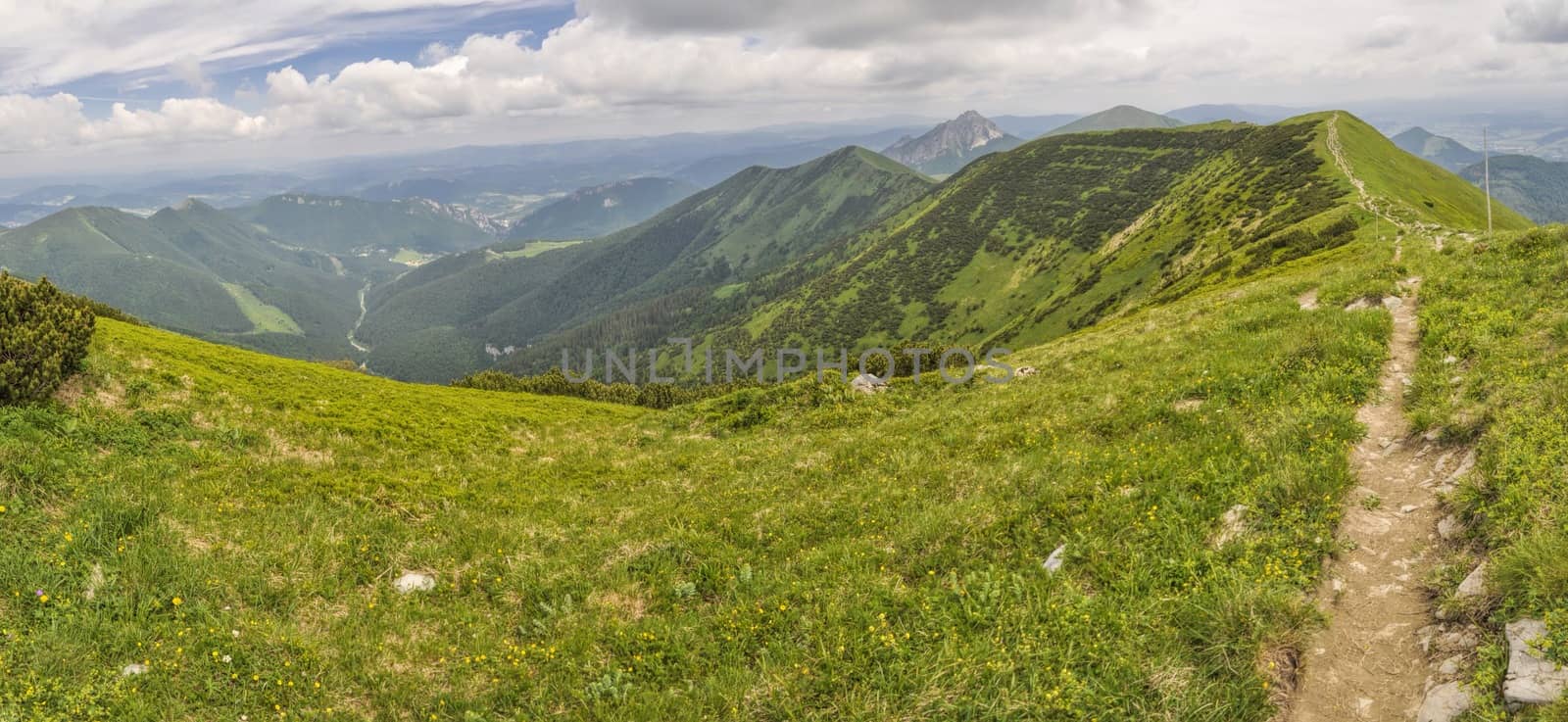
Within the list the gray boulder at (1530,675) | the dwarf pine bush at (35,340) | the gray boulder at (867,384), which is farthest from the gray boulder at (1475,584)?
the dwarf pine bush at (35,340)

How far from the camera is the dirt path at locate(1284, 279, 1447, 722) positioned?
22.7ft

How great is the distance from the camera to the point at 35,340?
15.7m

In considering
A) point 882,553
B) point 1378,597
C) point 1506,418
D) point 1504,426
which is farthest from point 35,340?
point 1506,418

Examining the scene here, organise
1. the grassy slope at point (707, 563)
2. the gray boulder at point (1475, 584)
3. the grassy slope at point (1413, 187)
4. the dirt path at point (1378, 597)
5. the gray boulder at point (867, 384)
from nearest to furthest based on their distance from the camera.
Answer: the dirt path at point (1378, 597)
the gray boulder at point (1475, 584)
the grassy slope at point (707, 563)
the gray boulder at point (867, 384)
the grassy slope at point (1413, 187)

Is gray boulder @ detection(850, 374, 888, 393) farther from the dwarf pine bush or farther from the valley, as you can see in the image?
the dwarf pine bush

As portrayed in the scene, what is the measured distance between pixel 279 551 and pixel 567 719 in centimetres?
734

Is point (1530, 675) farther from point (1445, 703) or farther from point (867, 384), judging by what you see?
point (867, 384)

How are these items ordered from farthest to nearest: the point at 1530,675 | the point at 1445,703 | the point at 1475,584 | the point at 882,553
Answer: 1. the point at 882,553
2. the point at 1475,584
3. the point at 1445,703
4. the point at 1530,675

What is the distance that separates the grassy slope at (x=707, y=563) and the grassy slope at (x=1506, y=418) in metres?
1.40

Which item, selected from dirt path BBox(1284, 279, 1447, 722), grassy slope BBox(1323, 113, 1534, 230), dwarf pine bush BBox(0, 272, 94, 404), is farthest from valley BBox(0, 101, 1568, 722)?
grassy slope BBox(1323, 113, 1534, 230)

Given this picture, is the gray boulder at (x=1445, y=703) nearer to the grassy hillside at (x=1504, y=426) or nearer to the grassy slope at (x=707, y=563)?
the grassy hillside at (x=1504, y=426)

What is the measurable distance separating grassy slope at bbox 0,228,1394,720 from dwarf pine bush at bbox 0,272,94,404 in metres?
0.84

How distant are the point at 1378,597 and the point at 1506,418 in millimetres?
5127

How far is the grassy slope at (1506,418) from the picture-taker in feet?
22.1
